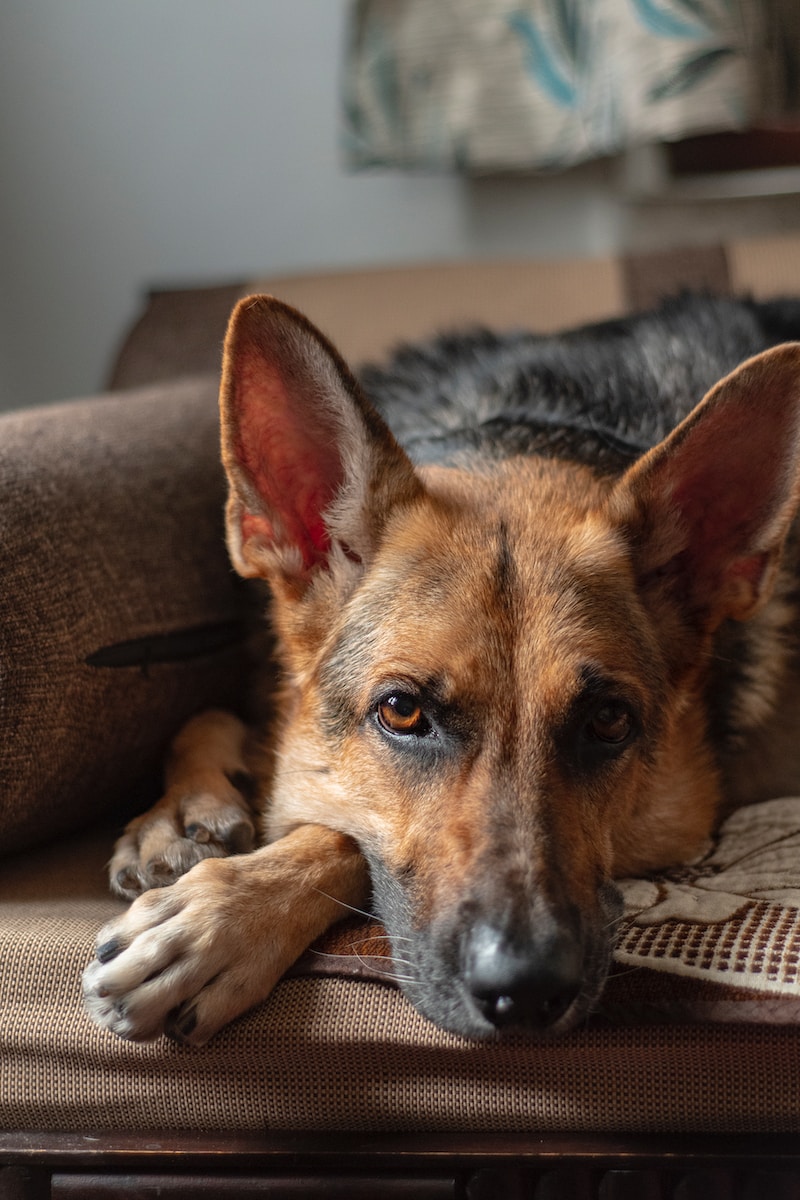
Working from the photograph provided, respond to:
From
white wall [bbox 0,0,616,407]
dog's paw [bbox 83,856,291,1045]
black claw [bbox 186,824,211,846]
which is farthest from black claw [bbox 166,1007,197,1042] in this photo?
white wall [bbox 0,0,616,407]

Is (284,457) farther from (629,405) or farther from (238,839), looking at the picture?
(629,405)

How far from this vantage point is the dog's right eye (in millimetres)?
1641

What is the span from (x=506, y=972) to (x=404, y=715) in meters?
0.46

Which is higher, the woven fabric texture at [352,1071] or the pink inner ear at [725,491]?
the pink inner ear at [725,491]

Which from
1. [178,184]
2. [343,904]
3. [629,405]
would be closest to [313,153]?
[178,184]

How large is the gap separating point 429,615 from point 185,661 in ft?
2.49

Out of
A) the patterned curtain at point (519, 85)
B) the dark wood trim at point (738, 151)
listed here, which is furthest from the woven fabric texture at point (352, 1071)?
the dark wood trim at point (738, 151)

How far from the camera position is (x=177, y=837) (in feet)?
6.02

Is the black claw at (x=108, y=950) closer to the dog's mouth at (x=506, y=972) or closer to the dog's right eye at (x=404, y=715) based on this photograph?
the dog's mouth at (x=506, y=972)

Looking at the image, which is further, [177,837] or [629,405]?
[629,405]

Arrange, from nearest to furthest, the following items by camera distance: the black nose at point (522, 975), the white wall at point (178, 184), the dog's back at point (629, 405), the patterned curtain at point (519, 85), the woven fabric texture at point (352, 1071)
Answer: the black nose at point (522, 975) < the woven fabric texture at point (352, 1071) < the dog's back at point (629, 405) < the patterned curtain at point (519, 85) < the white wall at point (178, 184)

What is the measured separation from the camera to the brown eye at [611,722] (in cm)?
167

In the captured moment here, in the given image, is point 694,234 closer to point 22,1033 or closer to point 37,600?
point 37,600

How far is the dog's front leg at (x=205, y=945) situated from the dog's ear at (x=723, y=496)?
2.68 ft
